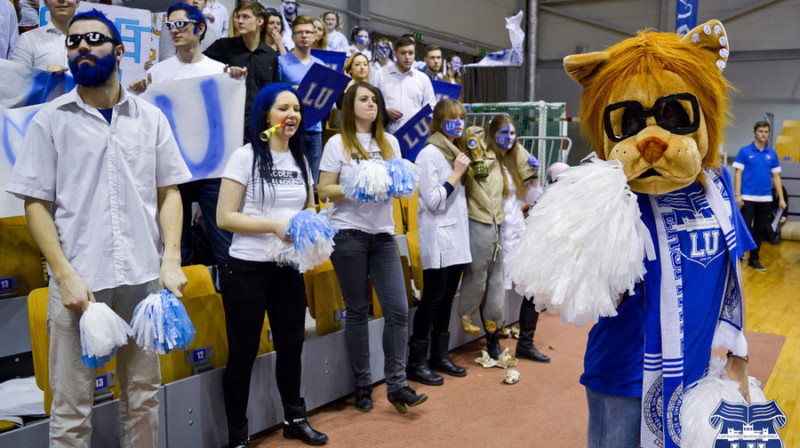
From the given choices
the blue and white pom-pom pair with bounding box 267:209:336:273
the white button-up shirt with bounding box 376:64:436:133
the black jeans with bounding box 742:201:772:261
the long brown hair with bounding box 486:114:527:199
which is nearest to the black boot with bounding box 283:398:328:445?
the blue and white pom-pom pair with bounding box 267:209:336:273

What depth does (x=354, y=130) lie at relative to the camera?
344 centimetres

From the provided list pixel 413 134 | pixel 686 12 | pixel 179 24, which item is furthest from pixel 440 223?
pixel 686 12

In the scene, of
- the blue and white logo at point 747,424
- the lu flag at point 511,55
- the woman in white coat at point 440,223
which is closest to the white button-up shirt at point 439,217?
the woman in white coat at point 440,223

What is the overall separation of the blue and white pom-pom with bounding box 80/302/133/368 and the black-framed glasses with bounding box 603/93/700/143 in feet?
4.92

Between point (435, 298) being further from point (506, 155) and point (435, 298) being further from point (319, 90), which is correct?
point (319, 90)

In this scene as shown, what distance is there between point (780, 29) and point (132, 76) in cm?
1465

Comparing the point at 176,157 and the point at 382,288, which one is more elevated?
the point at 176,157

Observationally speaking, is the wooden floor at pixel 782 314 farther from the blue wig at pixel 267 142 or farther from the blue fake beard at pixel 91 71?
the blue fake beard at pixel 91 71

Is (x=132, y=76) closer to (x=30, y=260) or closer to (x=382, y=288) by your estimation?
(x=30, y=260)

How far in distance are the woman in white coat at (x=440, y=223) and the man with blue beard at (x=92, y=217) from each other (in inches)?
70.8

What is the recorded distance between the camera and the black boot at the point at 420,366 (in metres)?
3.94

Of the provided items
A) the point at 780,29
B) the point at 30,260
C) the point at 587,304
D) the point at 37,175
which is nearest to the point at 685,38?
the point at 587,304

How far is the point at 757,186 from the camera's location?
324 inches

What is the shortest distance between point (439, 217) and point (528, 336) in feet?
3.75
